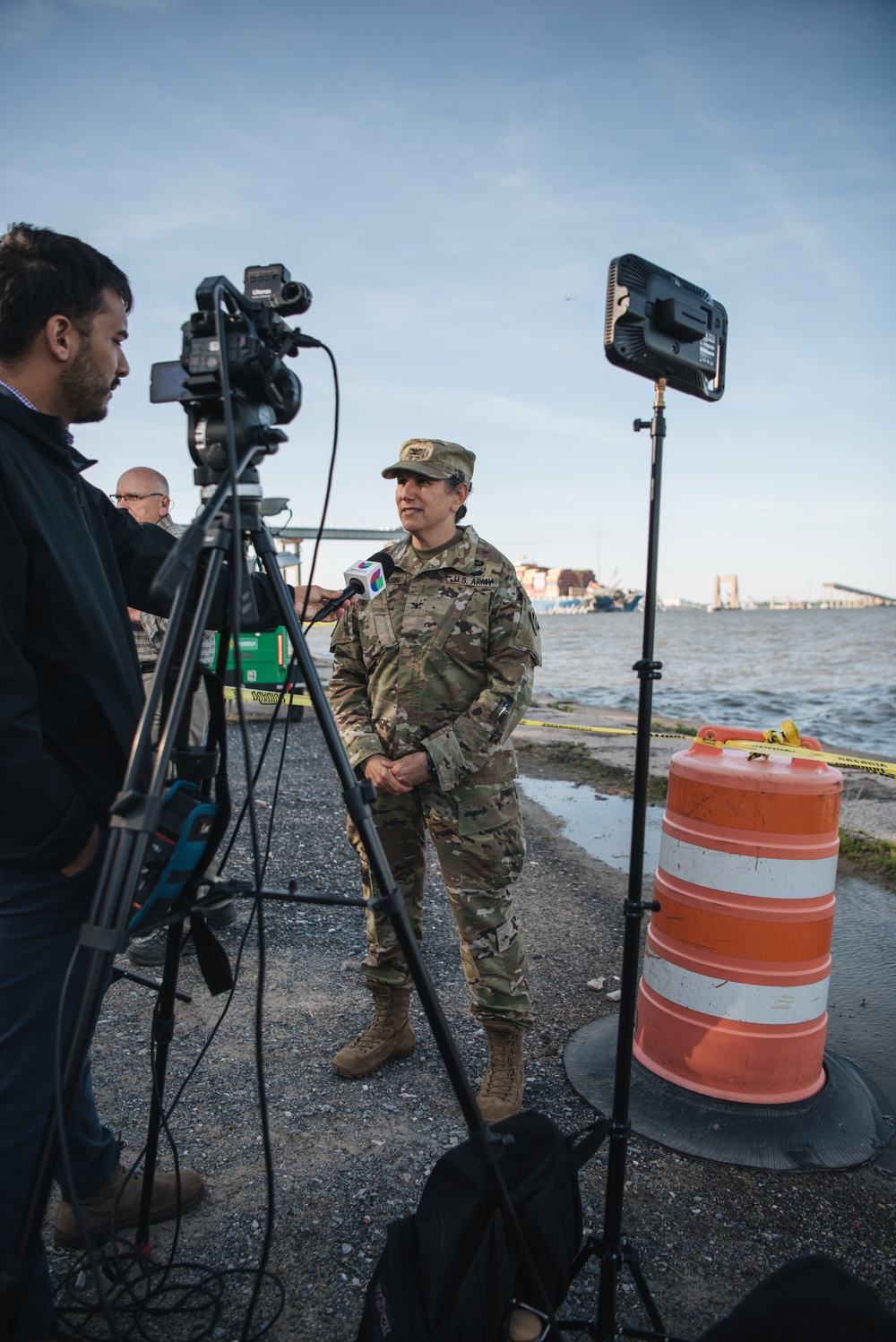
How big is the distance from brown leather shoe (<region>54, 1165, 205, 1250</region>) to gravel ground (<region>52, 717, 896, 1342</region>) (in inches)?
2.6

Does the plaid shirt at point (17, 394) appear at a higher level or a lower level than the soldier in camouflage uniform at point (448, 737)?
higher

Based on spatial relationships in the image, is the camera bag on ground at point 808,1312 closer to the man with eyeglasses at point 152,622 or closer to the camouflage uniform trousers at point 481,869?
the camouflage uniform trousers at point 481,869

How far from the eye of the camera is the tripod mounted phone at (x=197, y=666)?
143 cm

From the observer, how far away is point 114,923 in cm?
144

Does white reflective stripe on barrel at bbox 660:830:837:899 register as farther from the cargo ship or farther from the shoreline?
the cargo ship

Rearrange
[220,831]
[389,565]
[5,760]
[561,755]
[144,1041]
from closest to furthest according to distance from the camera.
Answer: [5,760] < [220,831] < [389,565] < [144,1041] < [561,755]

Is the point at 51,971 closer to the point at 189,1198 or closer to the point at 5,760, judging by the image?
the point at 5,760

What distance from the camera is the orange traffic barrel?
293 cm

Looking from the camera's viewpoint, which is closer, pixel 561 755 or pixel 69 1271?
pixel 69 1271

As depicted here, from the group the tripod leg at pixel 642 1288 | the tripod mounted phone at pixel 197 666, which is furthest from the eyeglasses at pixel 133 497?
the tripod leg at pixel 642 1288

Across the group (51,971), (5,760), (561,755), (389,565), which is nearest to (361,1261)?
(51,971)

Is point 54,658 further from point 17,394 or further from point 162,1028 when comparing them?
point 162,1028

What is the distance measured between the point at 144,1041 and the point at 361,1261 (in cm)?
157

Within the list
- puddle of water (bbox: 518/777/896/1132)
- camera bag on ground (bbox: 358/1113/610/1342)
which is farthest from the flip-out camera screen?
puddle of water (bbox: 518/777/896/1132)
